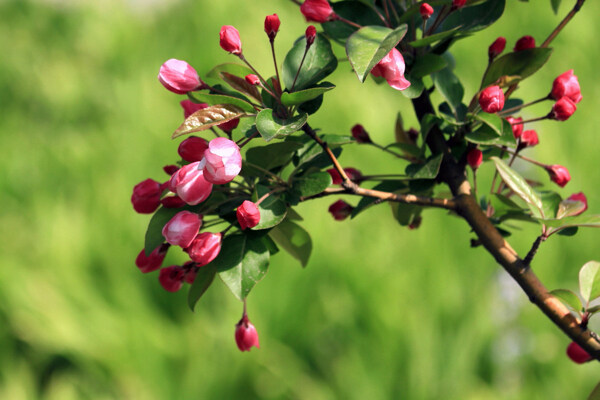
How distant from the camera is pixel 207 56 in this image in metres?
2.75

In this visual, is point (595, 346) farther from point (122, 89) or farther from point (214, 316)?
point (122, 89)

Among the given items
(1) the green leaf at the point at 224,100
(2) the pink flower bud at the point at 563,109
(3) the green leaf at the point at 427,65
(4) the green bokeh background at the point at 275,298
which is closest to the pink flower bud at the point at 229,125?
(1) the green leaf at the point at 224,100

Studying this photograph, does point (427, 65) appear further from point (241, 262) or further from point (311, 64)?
point (241, 262)

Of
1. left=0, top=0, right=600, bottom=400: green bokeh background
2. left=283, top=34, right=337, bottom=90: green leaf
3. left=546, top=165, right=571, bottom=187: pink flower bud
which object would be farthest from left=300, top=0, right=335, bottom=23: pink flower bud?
left=0, top=0, right=600, bottom=400: green bokeh background

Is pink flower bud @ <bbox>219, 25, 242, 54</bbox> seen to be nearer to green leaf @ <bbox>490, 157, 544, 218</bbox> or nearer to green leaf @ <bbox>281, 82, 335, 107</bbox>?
green leaf @ <bbox>281, 82, 335, 107</bbox>

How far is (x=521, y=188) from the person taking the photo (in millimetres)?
470

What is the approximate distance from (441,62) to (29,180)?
2.09 metres

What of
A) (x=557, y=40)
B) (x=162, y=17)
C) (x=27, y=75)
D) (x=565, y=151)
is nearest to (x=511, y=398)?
(x=565, y=151)

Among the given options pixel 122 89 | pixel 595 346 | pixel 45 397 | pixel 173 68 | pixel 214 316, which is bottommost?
pixel 45 397

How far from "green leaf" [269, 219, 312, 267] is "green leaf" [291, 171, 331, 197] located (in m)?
0.04

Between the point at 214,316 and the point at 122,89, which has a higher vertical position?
the point at 122,89

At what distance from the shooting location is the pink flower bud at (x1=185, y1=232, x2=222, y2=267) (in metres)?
0.42

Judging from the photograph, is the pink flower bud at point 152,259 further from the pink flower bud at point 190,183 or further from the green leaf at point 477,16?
the green leaf at point 477,16

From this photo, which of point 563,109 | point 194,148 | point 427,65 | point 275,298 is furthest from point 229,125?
point 275,298
